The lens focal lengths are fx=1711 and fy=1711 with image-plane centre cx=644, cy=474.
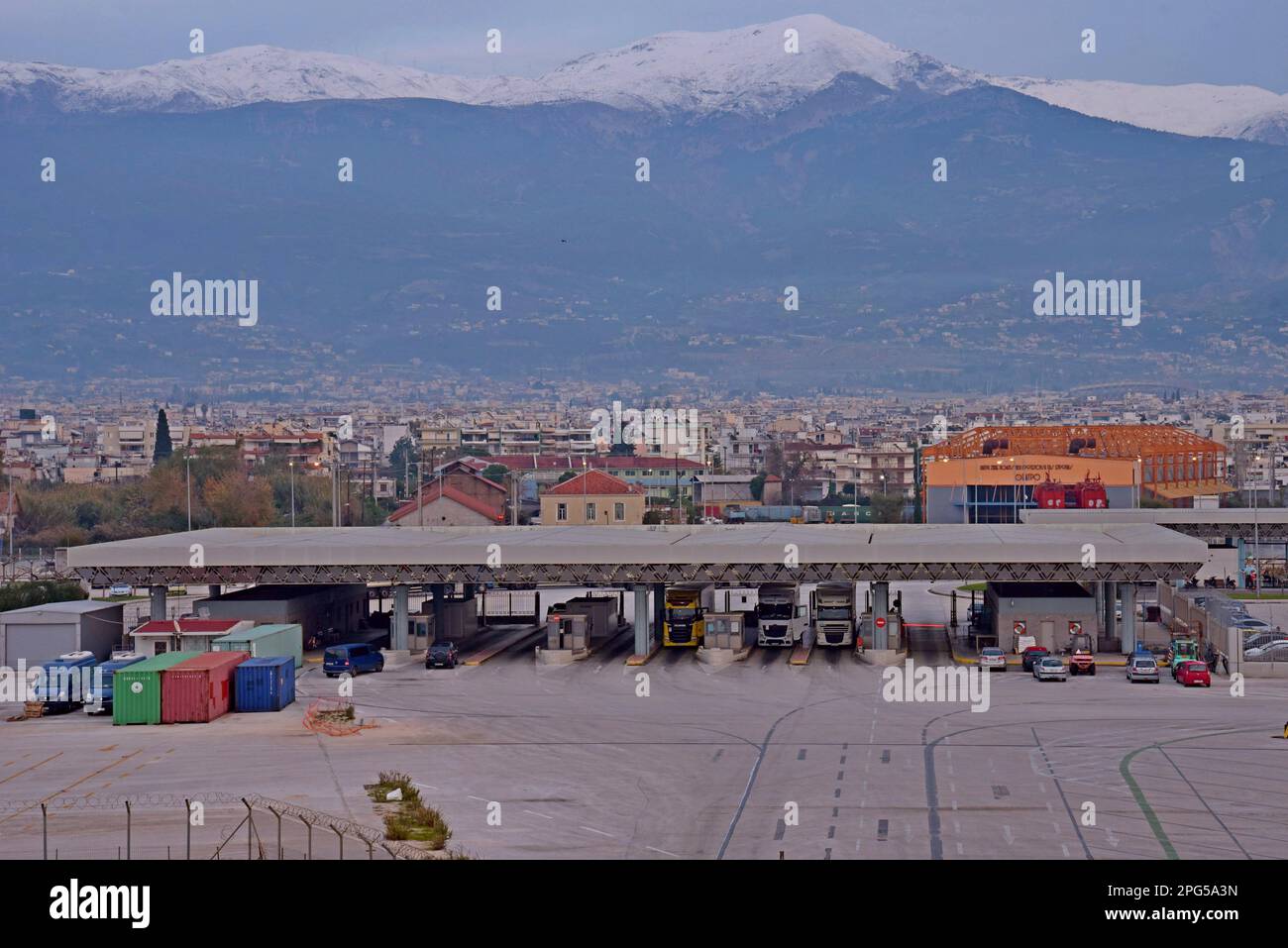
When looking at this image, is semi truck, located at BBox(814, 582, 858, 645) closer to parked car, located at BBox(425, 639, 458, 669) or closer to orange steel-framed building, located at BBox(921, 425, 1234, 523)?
parked car, located at BBox(425, 639, 458, 669)

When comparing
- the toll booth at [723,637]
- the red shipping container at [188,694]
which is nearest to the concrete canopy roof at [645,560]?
the toll booth at [723,637]

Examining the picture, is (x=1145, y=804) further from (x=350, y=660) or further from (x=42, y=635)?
(x=42, y=635)

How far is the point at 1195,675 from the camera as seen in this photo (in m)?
47.5

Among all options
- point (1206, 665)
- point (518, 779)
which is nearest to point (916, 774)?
point (518, 779)

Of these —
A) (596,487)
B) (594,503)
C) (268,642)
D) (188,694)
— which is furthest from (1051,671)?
(596,487)

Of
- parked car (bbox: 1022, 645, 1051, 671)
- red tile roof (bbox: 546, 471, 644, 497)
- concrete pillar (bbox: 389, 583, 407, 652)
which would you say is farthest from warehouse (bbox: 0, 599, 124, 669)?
red tile roof (bbox: 546, 471, 644, 497)

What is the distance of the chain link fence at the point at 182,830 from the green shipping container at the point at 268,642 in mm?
15795

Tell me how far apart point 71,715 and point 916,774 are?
23131mm

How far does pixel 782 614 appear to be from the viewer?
57.6m

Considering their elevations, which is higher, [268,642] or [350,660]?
[268,642]

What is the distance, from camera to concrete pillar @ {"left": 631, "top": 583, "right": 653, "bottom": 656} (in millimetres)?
54250

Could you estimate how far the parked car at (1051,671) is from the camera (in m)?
48.2

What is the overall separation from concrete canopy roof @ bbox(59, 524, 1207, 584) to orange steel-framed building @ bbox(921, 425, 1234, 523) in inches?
1873

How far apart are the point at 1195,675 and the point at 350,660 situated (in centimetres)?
2465
